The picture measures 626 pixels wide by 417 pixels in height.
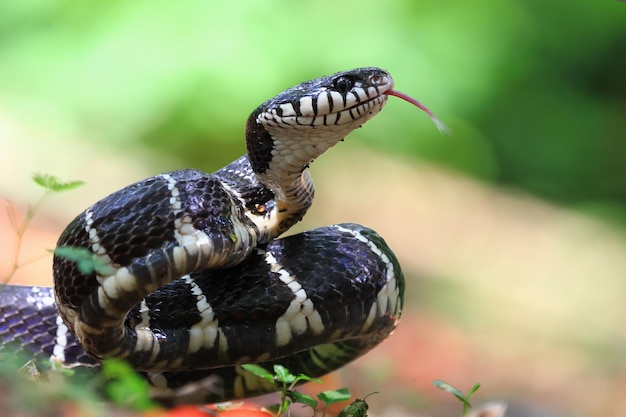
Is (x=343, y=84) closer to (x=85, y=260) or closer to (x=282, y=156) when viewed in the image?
(x=282, y=156)

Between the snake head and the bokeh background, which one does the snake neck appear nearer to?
the snake head

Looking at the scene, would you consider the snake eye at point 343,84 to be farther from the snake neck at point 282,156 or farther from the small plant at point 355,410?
the small plant at point 355,410

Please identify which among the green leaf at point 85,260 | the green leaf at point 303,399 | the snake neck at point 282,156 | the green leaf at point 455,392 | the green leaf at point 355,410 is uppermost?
the snake neck at point 282,156

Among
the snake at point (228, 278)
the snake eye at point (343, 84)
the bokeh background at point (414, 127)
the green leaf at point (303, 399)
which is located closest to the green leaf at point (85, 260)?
the snake at point (228, 278)

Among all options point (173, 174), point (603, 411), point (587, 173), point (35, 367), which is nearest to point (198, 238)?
point (173, 174)

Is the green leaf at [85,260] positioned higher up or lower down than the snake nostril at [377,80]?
lower down

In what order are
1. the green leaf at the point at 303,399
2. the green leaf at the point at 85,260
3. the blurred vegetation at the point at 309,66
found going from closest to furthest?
1. the green leaf at the point at 85,260
2. the green leaf at the point at 303,399
3. the blurred vegetation at the point at 309,66
